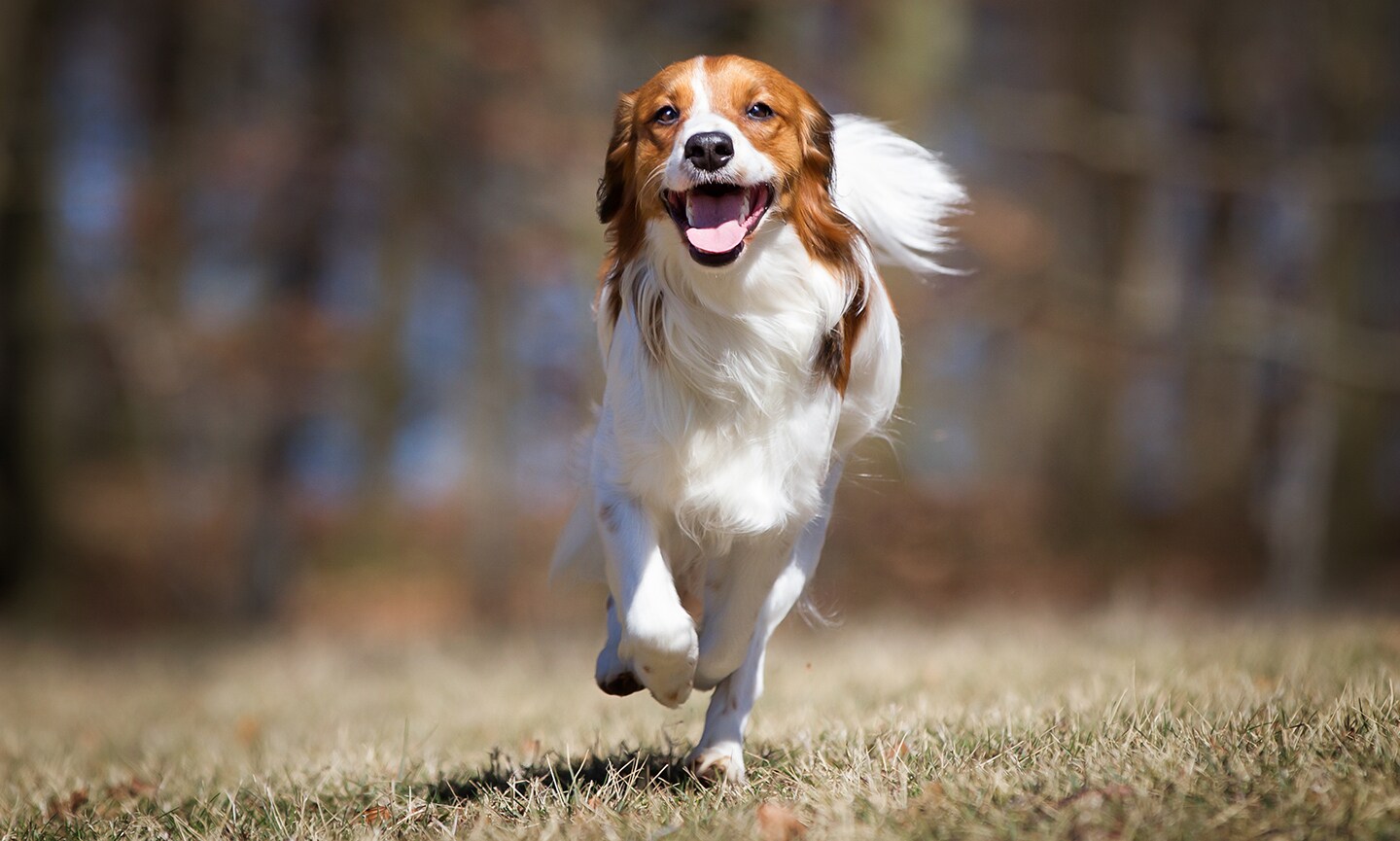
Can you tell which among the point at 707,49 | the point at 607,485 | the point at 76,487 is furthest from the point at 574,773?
the point at 76,487

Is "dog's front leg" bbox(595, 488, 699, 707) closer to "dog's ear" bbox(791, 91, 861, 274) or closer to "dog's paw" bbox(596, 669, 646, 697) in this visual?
"dog's paw" bbox(596, 669, 646, 697)

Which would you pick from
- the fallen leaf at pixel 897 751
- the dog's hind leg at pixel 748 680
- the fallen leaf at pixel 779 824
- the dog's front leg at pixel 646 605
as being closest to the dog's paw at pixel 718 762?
the dog's hind leg at pixel 748 680

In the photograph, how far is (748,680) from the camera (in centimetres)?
377

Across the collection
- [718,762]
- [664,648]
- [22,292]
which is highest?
[22,292]

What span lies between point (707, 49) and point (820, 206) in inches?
261

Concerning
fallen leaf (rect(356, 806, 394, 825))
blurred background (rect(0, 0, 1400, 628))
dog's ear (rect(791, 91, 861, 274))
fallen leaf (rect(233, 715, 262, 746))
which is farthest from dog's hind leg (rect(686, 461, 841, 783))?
blurred background (rect(0, 0, 1400, 628))

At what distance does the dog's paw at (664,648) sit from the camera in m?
3.30

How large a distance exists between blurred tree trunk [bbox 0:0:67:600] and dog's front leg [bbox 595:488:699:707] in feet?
31.3

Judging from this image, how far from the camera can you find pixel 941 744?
11.5ft

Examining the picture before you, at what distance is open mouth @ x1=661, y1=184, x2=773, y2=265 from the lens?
10.8 ft

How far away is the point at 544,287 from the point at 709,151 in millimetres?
8893

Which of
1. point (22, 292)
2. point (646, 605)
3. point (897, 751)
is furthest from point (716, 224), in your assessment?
point (22, 292)

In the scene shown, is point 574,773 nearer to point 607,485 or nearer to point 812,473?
point 607,485

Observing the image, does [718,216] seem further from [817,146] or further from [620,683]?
[620,683]
